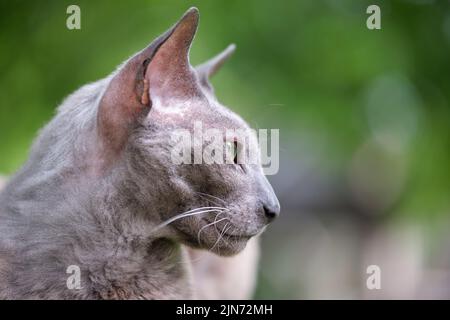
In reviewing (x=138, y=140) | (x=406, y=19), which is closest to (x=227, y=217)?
(x=138, y=140)

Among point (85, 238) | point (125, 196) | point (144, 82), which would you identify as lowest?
point (85, 238)

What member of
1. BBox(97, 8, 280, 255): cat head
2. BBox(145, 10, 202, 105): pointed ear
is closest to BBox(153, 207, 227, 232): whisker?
BBox(97, 8, 280, 255): cat head

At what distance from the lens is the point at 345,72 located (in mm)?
6062

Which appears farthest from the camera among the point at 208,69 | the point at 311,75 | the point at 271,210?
the point at 311,75

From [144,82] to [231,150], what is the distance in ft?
1.38

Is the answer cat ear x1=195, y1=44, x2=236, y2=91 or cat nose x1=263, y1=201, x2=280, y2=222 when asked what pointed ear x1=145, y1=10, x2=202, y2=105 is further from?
cat nose x1=263, y1=201, x2=280, y2=222

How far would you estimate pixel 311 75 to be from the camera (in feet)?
20.1

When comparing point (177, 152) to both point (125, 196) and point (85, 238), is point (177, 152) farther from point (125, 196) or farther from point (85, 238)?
point (85, 238)

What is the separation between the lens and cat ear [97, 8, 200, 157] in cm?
261

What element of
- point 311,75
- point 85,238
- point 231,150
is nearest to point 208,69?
point 231,150

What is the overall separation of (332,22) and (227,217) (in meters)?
3.58

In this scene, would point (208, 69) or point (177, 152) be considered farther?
point (208, 69)

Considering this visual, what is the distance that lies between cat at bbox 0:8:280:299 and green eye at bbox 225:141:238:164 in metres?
0.03
